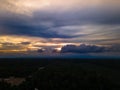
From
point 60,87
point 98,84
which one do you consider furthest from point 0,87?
point 98,84

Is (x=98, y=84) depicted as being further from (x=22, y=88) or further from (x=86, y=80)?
(x=22, y=88)

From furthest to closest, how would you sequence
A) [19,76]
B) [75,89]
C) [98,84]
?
[19,76] → [98,84] → [75,89]

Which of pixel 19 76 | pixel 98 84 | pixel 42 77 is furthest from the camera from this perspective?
pixel 19 76

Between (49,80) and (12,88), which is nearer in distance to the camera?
(12,88)

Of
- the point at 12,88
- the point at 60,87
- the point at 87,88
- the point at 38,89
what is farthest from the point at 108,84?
the point at 12,88

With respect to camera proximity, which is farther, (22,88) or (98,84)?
(98,84)

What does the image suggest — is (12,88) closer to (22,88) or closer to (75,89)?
(22,88)

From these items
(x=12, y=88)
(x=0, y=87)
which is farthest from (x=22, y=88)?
(x=0, y=87)

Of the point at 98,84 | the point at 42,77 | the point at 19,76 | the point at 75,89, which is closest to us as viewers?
the point at 75,89
